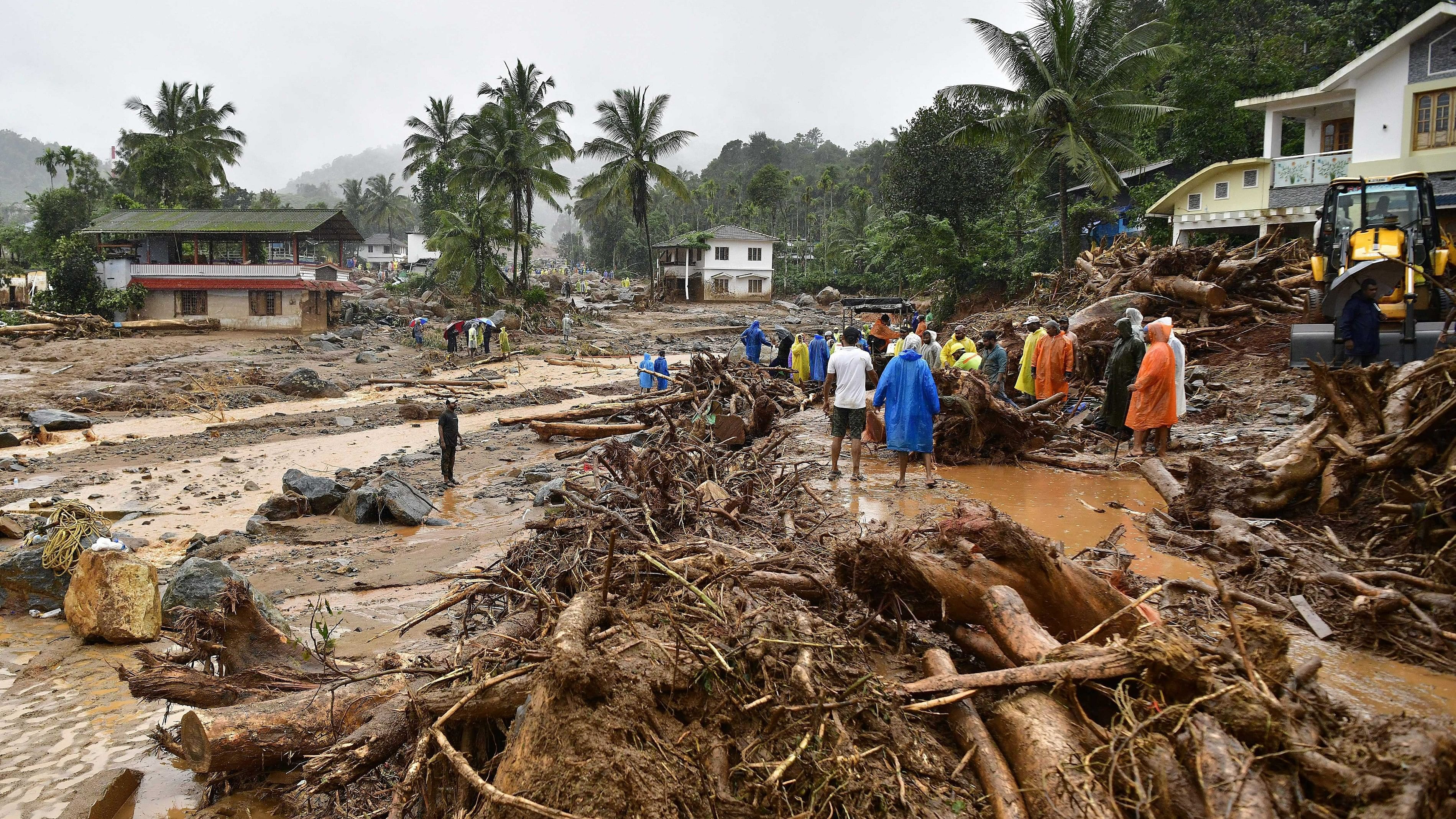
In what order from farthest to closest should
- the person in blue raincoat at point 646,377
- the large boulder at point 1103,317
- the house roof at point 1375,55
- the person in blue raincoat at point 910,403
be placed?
the house roof at point 1375,55 < the person in blue raincoat at point 646,377 < the large boulder at point 1103,317 < the person in blue raincoat at point 910,403

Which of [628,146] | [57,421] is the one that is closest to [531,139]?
[628,146]

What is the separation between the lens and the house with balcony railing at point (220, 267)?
1282 inches

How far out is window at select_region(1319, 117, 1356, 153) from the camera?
76.9 feet

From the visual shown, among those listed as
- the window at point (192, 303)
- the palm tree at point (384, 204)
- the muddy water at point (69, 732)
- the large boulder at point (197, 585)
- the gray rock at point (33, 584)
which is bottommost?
the muddy water at point (69, 732)

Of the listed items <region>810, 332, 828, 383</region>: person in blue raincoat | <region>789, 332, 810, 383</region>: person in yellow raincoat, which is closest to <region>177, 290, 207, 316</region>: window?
<region>789, 332, 810, 383</region>: person in yellow raincoat

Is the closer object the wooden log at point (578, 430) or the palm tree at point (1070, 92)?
the wooden log at point (578, 430)

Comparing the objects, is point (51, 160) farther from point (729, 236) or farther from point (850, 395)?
point (850, 395)

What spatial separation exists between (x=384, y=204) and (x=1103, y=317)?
74988mm

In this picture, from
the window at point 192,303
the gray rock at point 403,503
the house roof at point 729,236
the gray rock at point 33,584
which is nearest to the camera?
the gray rock at point 33,584

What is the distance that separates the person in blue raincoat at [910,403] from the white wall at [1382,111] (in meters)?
20.5

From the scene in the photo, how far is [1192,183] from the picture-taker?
80.5ft

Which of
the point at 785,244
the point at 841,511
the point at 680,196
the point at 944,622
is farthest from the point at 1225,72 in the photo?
the point at 785,244

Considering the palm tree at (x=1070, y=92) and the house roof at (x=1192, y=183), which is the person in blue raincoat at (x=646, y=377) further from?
the house roof at (x=1192, y=183)

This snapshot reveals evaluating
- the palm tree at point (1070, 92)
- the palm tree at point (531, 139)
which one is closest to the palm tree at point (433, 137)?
the palm tree at point (531, 139)
